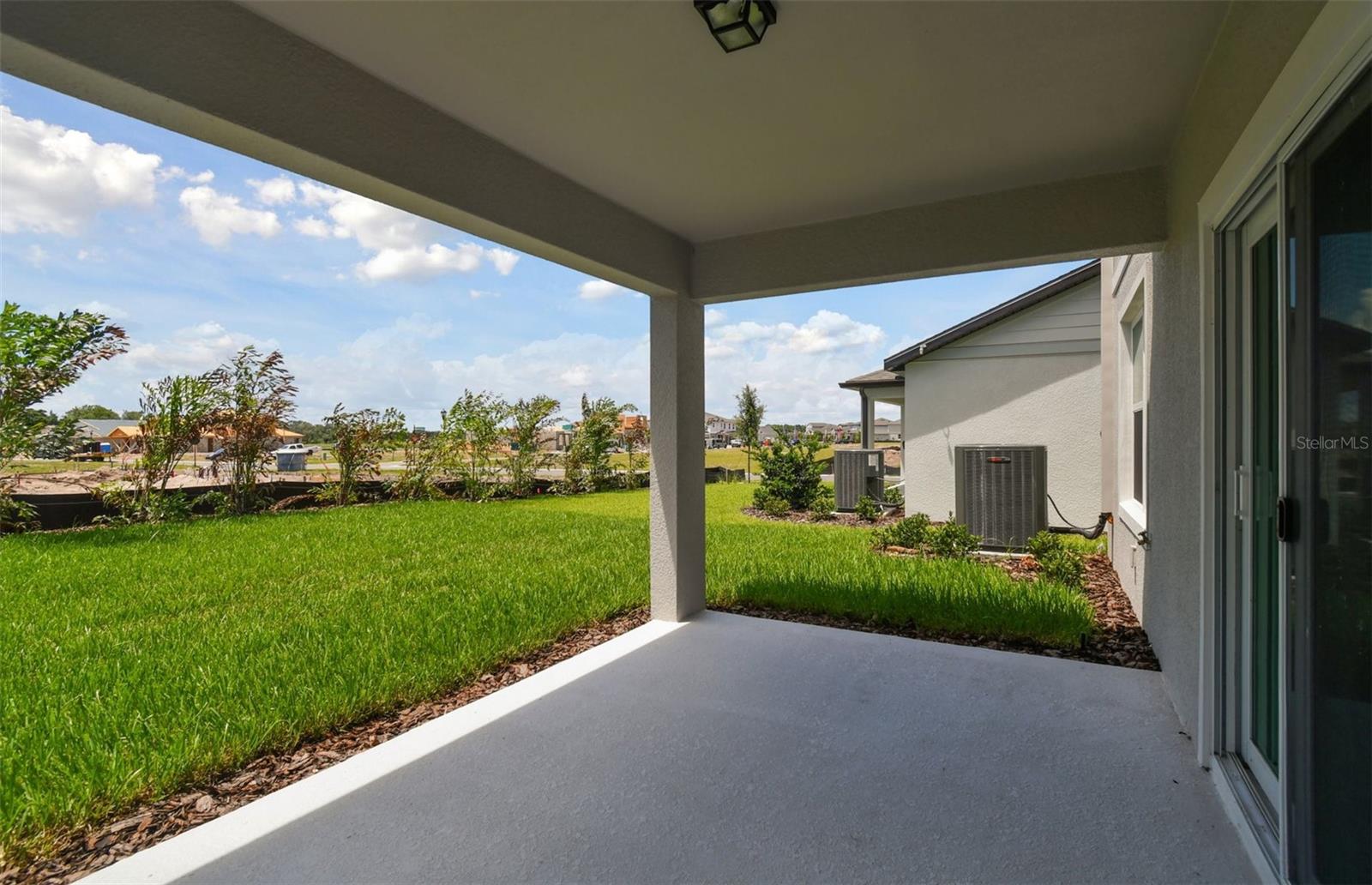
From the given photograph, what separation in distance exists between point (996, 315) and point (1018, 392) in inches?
44.2

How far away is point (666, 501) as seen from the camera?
4.85 metres

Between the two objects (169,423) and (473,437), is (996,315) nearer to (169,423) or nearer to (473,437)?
(473,437)

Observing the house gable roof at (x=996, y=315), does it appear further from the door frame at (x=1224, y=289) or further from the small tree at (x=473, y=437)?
the small tree at (x=473, y=437)

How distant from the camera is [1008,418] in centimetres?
905

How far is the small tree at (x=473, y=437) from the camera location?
13.2 m

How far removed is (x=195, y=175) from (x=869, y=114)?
40.1 ft

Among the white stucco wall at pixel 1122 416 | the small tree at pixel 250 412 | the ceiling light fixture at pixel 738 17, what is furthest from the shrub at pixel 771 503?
the ceiling light fixture at pixel 738 17

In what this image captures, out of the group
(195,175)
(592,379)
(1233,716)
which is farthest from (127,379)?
(1233,716)

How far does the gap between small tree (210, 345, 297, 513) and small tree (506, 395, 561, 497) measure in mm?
4183

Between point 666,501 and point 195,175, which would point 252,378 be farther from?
point 666,501

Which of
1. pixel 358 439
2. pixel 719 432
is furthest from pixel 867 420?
pixel 719 432

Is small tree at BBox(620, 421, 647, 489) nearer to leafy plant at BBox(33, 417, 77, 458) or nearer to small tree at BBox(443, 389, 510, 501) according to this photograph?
small tree at BBox(443, 389, 510, 501)

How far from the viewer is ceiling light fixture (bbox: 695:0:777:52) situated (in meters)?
2.05

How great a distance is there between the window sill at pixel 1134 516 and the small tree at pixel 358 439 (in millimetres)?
11740
